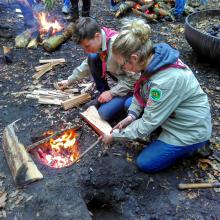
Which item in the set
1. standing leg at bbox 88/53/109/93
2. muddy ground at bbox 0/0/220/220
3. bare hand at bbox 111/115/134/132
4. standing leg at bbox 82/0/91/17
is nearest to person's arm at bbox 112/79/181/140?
bare hand at bbox 111/115/134/132

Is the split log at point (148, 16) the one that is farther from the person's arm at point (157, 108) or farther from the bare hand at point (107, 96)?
the person's arm at point (157, 108)

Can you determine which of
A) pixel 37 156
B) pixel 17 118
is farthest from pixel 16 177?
pixel 17 118

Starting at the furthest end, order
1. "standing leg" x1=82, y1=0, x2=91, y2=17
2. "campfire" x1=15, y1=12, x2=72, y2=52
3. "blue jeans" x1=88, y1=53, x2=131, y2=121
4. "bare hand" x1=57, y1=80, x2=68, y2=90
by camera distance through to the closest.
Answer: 1. "standing leg" x1=82, y1=0, x2=91, y2=17
2. "campfire" x1=15, y1=12, x2=72, y2=52
3. "bare hand" x1=57, y1=80, x2=68, y2=90
4. "blue jeans" x1=88, y1=53, x2=131, y2=121

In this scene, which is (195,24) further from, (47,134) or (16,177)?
(16,177)

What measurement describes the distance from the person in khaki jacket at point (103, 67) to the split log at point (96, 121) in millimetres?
91

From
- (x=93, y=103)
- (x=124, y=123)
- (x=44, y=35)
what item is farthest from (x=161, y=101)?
(x=44, y=35)

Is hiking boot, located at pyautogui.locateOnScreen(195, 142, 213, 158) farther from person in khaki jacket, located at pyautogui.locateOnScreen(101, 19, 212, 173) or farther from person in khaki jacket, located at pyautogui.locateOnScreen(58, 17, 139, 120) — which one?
person in khaki jacket, located at pyautogui.locateOnScreen(58, 17, 139, 120)

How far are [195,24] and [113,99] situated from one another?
3452 millimetres

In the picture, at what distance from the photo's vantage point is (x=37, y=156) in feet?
13.8

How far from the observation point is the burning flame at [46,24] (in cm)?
802

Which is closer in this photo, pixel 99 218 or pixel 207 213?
pixel 207 213

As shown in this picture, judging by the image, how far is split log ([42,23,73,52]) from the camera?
7187mm

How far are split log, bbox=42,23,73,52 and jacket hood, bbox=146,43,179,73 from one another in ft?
14.1

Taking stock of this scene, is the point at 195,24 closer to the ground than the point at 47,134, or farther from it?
farther from it
